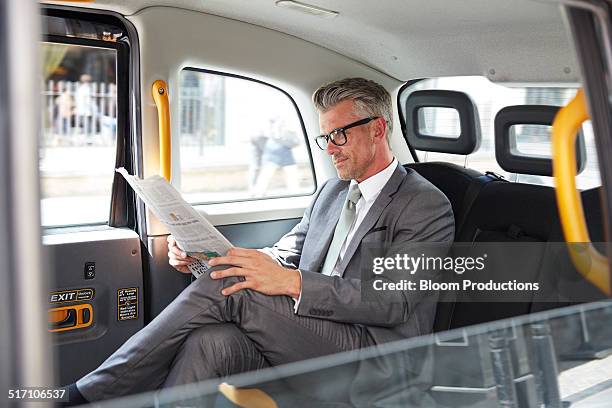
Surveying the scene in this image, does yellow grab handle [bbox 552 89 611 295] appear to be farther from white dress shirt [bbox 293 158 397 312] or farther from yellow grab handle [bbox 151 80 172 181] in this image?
yellow grab handle [bbox 151 80 172 181]

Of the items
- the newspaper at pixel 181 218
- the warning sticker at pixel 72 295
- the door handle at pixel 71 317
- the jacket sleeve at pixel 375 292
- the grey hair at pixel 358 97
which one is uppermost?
the grey hair at pixel 358 97

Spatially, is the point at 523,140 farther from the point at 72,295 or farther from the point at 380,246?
the point at 72,295

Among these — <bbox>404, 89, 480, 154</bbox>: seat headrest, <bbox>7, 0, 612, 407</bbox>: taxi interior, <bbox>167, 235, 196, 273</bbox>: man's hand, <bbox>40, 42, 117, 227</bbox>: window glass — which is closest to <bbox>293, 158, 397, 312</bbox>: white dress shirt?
<bbox>7, 0, 612, 407</bbox>: taxi interior

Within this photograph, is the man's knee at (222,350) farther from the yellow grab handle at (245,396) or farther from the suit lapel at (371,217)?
the yellow grab handle at (245,396)

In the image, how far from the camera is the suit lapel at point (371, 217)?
103 inches

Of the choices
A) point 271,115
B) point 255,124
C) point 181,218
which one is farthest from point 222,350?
Result: point 255,124

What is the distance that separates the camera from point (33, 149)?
88 centimetres

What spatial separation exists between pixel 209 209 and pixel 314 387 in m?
2.04

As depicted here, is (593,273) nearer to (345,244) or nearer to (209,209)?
(345,244)

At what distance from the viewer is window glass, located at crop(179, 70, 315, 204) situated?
130 inches

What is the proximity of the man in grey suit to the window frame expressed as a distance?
524 millimetres

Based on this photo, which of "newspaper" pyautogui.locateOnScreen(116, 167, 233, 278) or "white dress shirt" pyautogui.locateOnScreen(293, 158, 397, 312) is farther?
"white dress shirt" pyautogui.locateOnScreen(293, 158, 397, 312)

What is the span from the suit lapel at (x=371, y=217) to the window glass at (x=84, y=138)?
109 centimetres

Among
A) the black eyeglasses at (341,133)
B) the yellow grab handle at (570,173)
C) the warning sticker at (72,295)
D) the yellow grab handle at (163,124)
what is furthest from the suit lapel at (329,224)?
the yellow grab handle at (570,173)
